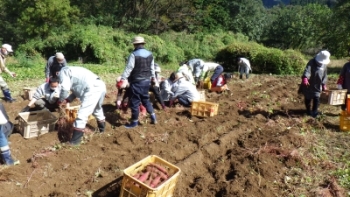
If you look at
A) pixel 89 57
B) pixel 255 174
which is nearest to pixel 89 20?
pixel 89 57

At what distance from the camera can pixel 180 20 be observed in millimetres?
30406

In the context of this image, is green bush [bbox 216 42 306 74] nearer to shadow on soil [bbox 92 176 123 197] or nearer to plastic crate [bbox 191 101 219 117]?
plastic crate [bbox 191 101 219 117]

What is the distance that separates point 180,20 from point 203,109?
24141 millimetres

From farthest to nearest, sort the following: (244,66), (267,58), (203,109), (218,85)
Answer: (267,58) → (244,66) → (218,85) → (203,109)

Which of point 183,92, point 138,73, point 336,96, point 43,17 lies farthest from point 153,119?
point 43,17

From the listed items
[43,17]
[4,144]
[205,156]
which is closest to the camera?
[4,144]

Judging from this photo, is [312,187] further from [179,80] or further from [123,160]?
[179,80]

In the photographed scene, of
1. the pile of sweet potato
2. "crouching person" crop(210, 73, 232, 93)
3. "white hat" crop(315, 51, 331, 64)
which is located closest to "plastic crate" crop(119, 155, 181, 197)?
the pile of sweet potato

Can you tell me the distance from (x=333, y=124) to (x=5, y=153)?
641cm

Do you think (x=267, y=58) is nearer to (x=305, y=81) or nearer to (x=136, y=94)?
(x=305, y=81)

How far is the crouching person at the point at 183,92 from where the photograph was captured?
26.4 ft

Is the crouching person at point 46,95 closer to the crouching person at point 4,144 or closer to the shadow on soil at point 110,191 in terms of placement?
the crouching person at point 4,144

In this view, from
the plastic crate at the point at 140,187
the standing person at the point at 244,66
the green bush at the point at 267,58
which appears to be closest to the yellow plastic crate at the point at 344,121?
the plastic crate at the point at 140,187

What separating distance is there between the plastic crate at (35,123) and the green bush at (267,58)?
Result: 13.2m
